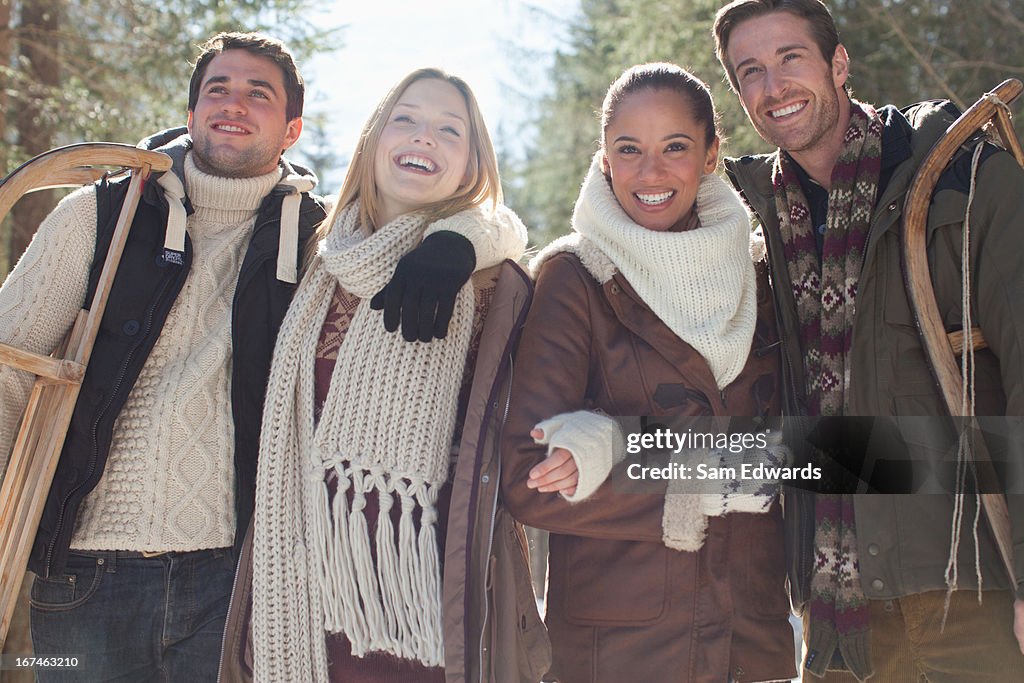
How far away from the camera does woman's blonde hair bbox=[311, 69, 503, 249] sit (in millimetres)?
2982

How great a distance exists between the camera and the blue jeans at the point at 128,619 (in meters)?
2.68

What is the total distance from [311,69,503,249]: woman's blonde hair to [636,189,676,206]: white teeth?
0.49m

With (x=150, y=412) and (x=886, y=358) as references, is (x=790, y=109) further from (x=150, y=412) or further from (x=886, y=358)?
(x=150, y=412)

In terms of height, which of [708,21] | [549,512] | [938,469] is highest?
[708,21]

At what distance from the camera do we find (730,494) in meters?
2.54

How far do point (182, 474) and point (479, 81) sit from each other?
5.09 ft

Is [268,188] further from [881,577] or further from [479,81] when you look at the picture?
[881,577]

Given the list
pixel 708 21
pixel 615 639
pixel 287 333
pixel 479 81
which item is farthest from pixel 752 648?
pixel 708 21

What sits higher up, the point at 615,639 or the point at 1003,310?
the point at 1003,310

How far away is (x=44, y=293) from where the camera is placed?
2.71 metres

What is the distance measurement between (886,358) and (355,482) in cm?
151

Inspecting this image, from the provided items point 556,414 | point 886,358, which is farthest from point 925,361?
point 556,414

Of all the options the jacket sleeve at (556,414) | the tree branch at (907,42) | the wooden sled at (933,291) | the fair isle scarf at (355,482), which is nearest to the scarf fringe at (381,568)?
the fair isle scarf at (355,482)

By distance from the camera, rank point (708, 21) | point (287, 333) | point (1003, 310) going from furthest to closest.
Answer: point (708, 21) < point (287, 333) < point (1003, 310)
